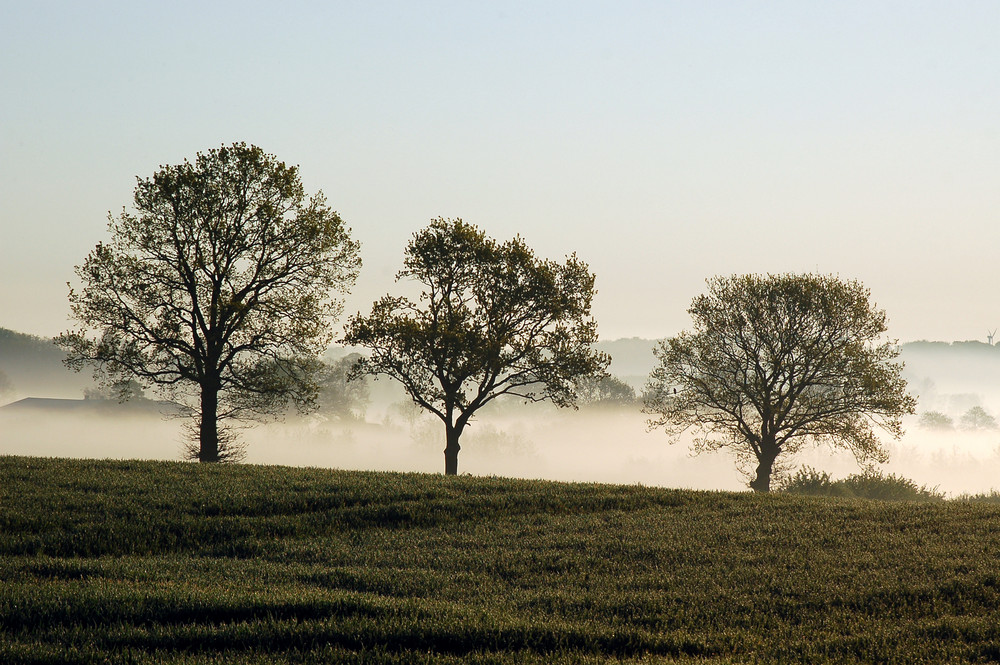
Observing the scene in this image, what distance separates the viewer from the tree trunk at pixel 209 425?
38.5m

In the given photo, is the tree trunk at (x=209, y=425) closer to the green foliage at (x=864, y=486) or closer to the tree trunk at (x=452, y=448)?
the tree trunk at (x=452, y=448)

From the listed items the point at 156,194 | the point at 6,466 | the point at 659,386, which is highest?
the point at 156,194

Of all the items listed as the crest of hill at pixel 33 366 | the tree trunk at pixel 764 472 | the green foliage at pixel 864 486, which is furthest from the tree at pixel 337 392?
the crest of hill at pixel 33 366

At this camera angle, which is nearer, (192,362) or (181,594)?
(181,594)

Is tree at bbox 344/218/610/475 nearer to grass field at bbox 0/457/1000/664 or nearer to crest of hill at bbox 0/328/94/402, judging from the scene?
grass field at bbox 0/457/1000/664

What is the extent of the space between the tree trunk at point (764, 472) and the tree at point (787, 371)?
60 millimetres

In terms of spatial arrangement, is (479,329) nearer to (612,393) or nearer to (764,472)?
(764,472)

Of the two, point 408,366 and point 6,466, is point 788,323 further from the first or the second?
point 6,466

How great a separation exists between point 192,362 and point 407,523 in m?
21.8

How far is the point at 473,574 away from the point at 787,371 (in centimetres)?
3402

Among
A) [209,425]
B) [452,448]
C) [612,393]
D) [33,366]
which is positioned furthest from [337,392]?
[33,366]

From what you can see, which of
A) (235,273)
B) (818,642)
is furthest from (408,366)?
(818,642)

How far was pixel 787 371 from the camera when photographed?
4469 cm

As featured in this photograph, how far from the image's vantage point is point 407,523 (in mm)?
20734
